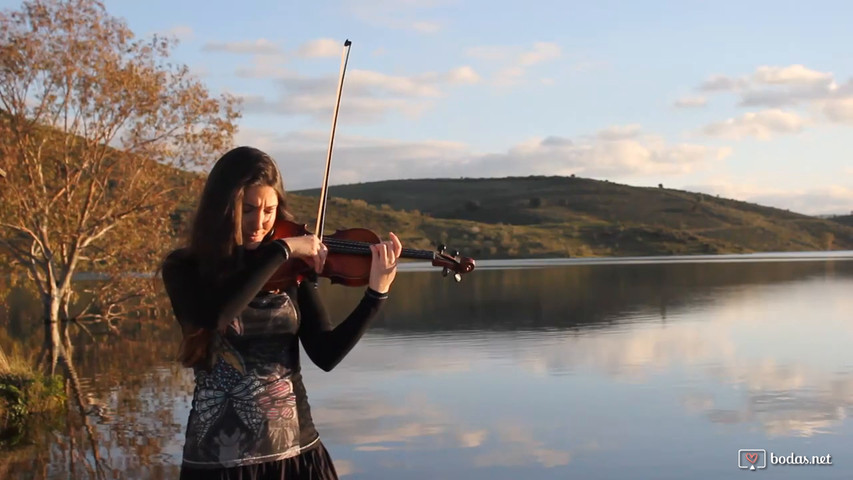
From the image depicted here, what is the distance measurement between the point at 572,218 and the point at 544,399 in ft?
395

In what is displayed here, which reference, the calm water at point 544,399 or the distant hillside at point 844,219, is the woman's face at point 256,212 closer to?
the calm water at point 544,399

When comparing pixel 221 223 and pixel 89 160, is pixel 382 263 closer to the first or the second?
pixel 221 223

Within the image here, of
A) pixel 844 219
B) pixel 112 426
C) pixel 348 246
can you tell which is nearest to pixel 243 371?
pixel 348 246

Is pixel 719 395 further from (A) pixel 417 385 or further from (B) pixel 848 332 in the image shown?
(B) pixel 848 332

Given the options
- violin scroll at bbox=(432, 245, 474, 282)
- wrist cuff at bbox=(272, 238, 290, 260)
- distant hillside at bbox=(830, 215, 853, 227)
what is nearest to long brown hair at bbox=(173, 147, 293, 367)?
wrist cuff at bbox=(272, 238, 290, 260)

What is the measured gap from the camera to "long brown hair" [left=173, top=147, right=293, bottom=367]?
3.27m

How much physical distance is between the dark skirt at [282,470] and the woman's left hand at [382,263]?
23.3 inches

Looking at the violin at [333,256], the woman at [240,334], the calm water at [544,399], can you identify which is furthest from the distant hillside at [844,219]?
the woman at [240,334]

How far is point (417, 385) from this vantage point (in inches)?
591

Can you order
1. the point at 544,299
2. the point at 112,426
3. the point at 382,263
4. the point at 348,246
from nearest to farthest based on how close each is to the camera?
the point at 382,263 → the point at 348,246 → the point at 112,426 → the point at 544,299

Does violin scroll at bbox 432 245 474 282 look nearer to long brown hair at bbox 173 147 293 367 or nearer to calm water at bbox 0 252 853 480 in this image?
long brown hair at bbox 173 147 293 367

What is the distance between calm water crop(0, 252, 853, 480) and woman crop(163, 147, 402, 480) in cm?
603
